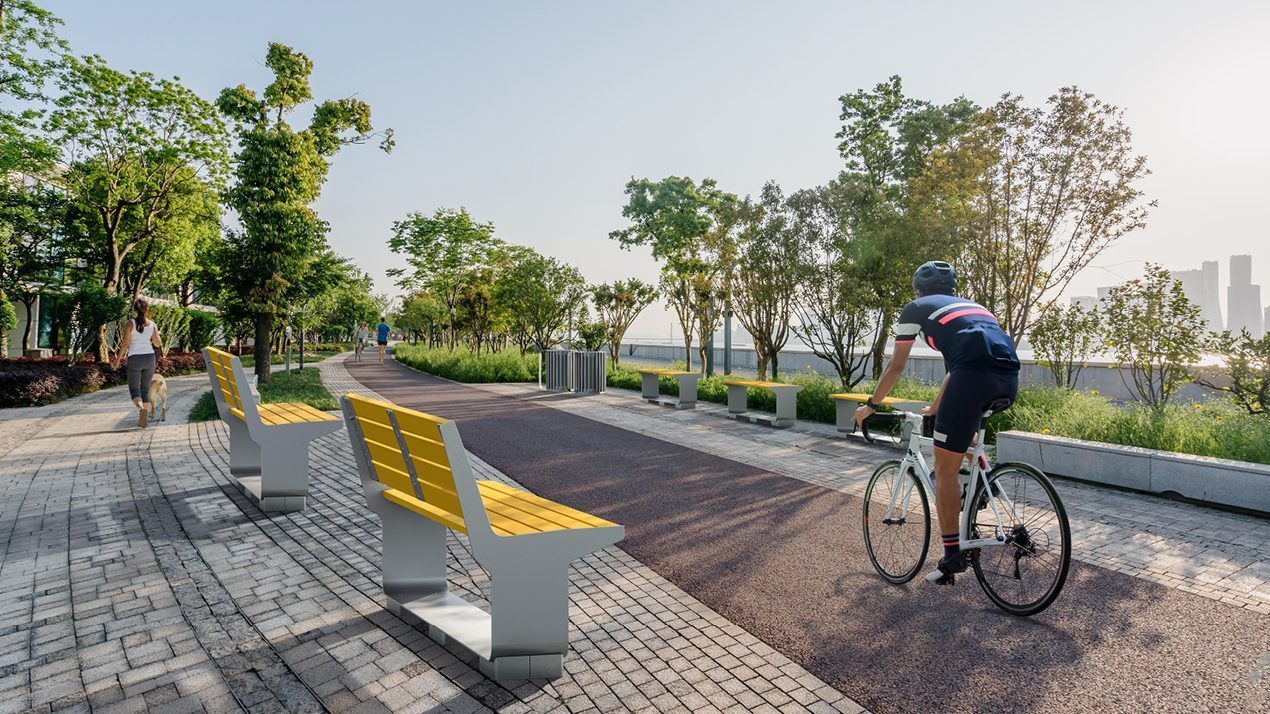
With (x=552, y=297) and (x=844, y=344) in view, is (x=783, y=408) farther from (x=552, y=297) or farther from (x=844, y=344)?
(x=552, y=297)

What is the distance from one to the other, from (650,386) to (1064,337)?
782cm

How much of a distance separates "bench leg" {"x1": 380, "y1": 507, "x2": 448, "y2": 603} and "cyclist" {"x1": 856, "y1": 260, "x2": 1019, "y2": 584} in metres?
2.55

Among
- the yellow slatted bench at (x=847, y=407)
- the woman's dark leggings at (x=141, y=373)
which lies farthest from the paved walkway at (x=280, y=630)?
the yellow slatted bench at (x=847, y=407)

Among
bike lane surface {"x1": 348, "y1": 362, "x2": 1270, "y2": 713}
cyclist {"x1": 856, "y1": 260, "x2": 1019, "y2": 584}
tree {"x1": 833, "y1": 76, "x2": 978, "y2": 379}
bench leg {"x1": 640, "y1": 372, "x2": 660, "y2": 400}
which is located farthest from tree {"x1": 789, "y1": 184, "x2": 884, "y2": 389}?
cyclist {"x1": 856, "y1": 260, "x2": 1019, "y2": 584}

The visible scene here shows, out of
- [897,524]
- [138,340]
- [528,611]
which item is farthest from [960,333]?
[138,340]

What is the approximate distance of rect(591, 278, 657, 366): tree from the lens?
25.7m

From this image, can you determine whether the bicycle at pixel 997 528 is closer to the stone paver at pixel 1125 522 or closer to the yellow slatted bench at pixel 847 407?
the stone paver at pixel 1125 522

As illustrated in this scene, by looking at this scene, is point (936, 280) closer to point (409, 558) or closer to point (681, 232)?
point (409, 558)

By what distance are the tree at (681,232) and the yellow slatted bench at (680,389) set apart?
5.95m

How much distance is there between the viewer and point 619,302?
2594 centimetres

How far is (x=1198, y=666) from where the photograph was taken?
3.44 m

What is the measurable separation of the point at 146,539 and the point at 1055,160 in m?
12.1

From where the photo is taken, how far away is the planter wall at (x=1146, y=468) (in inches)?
245

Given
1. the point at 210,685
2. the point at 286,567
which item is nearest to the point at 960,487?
the point at 210,685
